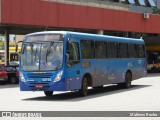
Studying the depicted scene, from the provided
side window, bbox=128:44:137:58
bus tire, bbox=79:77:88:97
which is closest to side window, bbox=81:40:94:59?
bus tire, bbox=79:77:88:97

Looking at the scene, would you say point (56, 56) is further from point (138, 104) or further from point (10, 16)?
point (10, 16)

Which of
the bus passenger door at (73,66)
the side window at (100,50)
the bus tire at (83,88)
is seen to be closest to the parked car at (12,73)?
the side window at (100,50)

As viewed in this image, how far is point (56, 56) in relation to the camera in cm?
1744

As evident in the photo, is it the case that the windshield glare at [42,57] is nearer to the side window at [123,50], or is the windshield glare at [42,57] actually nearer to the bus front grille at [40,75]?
the bus front grille at [40,75]

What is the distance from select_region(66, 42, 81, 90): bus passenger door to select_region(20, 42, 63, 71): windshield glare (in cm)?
40

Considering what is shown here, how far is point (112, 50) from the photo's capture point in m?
22.3

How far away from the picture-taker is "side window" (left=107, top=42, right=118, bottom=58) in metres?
21.9

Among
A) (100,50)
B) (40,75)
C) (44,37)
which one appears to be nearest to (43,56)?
(40,75)

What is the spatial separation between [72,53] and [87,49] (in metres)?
1.54

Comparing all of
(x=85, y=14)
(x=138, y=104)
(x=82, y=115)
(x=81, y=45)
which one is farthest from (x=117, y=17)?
(x=82, y=115)

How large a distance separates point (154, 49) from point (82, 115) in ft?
136

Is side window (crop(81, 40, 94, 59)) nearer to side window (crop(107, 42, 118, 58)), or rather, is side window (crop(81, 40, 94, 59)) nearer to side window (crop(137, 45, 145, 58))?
side window (crop(107, 42, 118, 58))

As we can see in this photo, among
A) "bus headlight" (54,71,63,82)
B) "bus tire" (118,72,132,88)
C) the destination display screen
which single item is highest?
the destination display screen

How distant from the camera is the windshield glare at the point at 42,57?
17.4m
